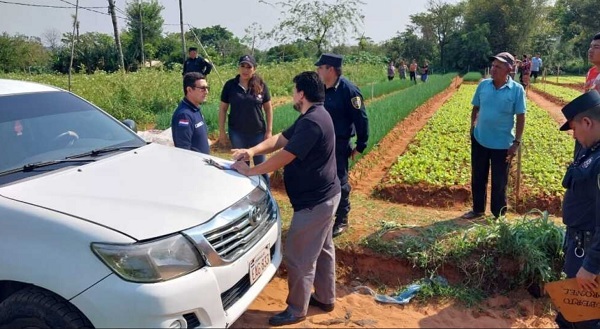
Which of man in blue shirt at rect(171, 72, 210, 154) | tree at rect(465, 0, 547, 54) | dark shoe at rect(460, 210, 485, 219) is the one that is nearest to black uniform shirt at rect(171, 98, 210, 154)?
man in blue shirt at rect(171, 72, 210, 154)

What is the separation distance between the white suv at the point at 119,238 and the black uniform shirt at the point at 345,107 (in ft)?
5.53

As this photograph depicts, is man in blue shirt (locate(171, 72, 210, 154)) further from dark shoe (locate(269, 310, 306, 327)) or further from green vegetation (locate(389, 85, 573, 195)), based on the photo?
green vegetation (locate(389, 85, 573, 195))

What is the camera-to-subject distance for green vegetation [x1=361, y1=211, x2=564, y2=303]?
4.12m

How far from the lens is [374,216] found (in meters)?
5.49

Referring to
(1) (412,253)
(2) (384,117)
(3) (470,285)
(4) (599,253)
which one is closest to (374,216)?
(1) (412,253)

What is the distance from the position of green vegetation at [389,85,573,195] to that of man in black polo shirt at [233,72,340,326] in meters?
3.90

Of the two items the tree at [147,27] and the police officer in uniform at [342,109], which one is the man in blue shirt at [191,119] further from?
the tree at [147,27]

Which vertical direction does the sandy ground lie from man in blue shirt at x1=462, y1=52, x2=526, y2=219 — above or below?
below

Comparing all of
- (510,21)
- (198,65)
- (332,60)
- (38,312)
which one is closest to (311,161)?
(332,60)

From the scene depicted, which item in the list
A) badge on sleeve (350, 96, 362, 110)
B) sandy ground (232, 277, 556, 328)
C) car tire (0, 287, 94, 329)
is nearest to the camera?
car tire (0, 287, 94, 329)

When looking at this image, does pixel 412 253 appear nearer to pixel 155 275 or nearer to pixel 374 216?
pixel 374 216

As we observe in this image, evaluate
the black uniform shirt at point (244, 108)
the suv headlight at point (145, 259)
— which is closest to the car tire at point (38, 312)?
the suv headlight at point (145, 259)

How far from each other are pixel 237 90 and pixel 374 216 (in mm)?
2264

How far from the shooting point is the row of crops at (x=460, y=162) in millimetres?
6762
